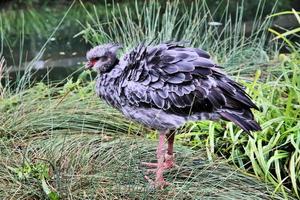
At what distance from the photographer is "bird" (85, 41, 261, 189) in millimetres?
2900

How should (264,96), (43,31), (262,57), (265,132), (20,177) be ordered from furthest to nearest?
(43,31) < (262,57) < (264,96) < (265,132) < (20,177)

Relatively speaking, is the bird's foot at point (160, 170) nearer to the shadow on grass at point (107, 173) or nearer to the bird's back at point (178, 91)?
the shadow on grass at point (107, 173)

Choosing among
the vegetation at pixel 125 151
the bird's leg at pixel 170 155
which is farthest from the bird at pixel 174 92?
the vegetation at pixel 125 151

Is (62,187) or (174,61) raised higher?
(174,61)

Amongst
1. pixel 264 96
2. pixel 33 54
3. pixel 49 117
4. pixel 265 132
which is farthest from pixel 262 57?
pixel 33 54

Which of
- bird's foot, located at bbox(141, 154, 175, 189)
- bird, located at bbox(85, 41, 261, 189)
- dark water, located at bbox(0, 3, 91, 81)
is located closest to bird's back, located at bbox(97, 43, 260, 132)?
bird, located at bbox(85, 41, 261, 189)

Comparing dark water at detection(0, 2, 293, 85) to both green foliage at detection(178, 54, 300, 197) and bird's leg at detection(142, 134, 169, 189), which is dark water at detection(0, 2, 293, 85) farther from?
bird's leg at detection(142, 134, 169, 189)

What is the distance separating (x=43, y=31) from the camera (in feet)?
34.7

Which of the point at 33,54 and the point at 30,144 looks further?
the point at 33,54

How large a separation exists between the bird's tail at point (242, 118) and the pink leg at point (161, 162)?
37 centimetres

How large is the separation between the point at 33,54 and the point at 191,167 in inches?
243

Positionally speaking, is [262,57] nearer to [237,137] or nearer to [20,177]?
[237,137]

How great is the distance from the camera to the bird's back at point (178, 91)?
290 cm

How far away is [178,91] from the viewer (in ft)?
9.59
